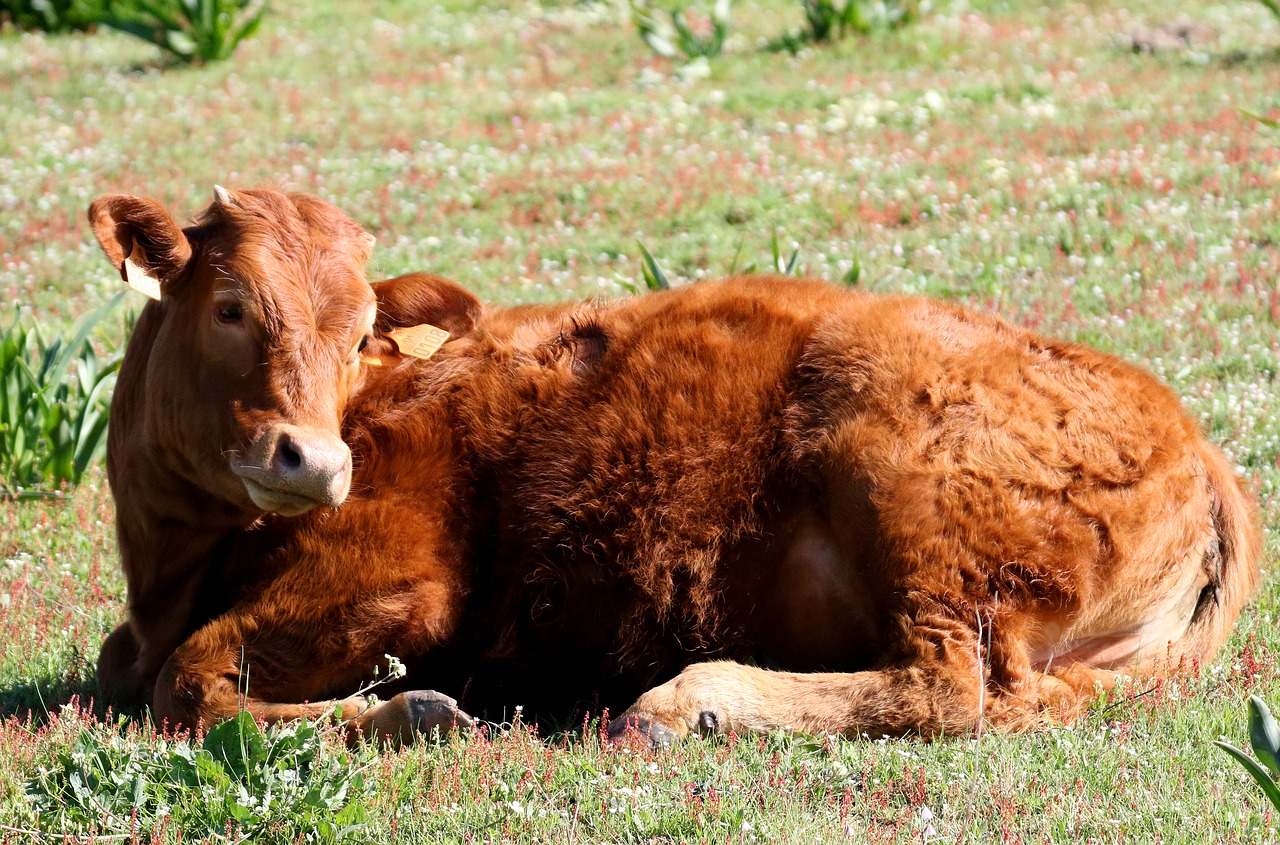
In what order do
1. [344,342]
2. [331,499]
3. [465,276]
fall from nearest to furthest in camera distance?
[331,499], [344,342], [465,276]

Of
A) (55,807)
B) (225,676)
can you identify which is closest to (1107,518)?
(225,676)

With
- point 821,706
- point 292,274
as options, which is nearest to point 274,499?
point 292,274

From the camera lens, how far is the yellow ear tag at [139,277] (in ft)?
13.6

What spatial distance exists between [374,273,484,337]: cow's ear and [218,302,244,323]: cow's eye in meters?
0.64

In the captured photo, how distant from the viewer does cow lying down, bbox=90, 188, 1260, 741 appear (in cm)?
411

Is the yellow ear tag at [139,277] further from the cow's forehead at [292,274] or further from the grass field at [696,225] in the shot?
the grass field at [696,225]

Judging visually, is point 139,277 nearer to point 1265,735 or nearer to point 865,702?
point 865,702

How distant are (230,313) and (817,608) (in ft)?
6.81

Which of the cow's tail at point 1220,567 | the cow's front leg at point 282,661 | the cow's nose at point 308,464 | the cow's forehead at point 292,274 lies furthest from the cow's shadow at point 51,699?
the cow's tail at point 1220,567

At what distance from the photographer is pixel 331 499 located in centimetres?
383

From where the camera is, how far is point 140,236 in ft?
13.8

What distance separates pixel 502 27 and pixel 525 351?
14909mm

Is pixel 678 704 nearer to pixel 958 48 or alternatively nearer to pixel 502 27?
pixel 958 48

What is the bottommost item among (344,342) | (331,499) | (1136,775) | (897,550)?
(1136,775)
